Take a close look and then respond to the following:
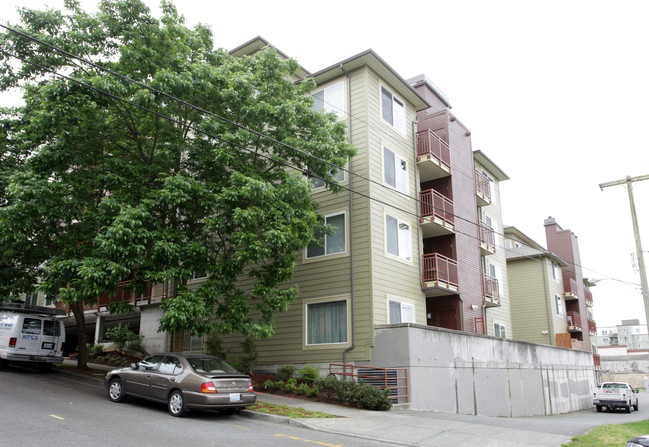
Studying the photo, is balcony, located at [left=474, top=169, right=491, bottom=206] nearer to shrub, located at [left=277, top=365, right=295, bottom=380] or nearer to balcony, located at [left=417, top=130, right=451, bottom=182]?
balcony, located at [left=417, top=130, right=451, bottom=182]

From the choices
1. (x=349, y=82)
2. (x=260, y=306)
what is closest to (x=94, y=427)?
(x=260, y=306)

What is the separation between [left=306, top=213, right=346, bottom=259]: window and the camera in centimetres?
1858

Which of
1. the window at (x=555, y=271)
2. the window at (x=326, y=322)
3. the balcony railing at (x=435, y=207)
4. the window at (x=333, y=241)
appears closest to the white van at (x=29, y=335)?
the window at (x=326, y=322)

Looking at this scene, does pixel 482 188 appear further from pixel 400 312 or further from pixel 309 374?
pixel 309 374

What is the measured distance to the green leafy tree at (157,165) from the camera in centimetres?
1345

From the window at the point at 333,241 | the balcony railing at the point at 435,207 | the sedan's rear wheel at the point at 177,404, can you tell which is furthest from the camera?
the balcony railing at the point at 435,207

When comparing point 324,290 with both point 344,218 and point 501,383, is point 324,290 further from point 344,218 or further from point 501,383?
point 501,383

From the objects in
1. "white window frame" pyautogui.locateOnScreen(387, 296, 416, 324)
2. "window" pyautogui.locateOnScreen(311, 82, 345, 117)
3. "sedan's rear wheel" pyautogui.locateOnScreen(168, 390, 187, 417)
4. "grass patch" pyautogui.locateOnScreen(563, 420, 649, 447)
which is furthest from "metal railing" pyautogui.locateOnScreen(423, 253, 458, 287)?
"sedan's rear wheel" pyautogui.locateOnScreen(168, 390, 187, 417)

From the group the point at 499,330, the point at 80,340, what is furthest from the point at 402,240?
the point at 80,340

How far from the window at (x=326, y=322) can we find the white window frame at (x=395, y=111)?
7.75m

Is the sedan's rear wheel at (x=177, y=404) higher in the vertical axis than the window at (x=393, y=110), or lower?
lower

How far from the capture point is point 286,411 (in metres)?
12.7

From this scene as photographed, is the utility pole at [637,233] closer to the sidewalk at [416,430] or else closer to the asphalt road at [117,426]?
the sidewalk at [416,430]

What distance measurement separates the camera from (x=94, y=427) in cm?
953
